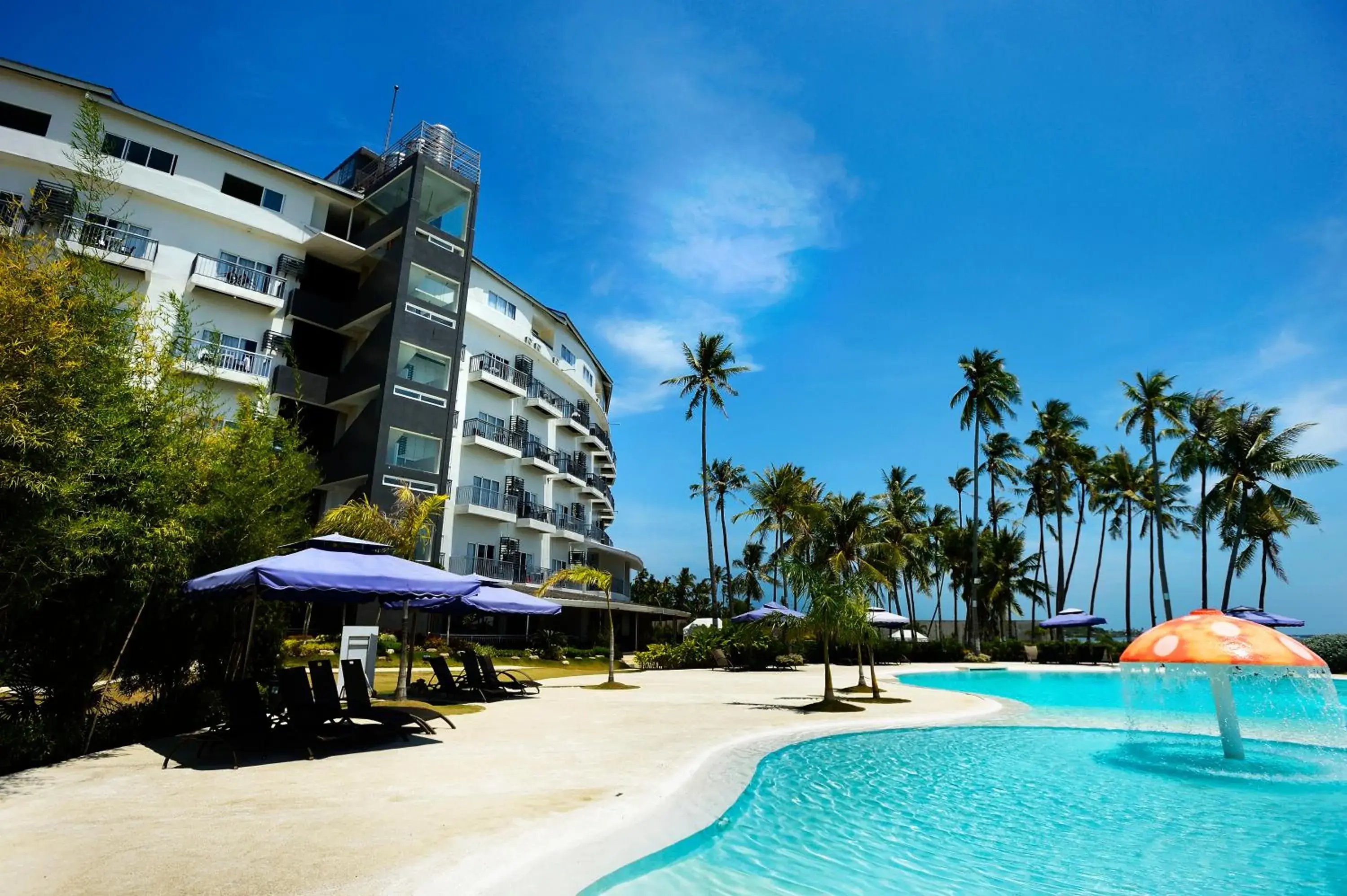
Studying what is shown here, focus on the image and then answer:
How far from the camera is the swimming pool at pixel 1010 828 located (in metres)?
5.33

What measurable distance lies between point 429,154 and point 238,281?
10.4 m

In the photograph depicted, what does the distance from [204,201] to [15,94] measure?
232 inches

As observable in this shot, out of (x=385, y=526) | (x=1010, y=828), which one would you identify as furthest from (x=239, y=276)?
(x=1010, y=828)

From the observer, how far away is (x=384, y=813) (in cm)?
576

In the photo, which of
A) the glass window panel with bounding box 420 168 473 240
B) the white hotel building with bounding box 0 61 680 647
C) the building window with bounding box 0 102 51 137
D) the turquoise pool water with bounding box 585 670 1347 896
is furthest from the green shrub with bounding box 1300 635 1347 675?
the building window with bounding box 0 102 51 137

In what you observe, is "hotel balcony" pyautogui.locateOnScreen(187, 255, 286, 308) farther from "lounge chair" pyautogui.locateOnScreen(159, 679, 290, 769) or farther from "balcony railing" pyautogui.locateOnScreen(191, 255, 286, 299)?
"lounge chair" pyautogui.locateOnScreen(159, 679, 290, 769)

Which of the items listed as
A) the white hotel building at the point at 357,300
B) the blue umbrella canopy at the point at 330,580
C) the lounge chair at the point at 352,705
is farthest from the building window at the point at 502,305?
the lounge chair at the point at 352,705

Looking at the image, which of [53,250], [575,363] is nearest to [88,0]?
[53,250]

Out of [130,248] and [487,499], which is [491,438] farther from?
[130,248]

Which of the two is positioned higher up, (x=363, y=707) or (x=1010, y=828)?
(x=363, y=707)

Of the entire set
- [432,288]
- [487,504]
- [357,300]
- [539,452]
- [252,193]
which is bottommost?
[487,504]

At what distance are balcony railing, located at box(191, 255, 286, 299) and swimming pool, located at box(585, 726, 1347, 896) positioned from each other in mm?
27440

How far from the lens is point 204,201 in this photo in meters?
26.5

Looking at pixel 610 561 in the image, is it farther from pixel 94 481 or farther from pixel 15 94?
pixel 94 481
